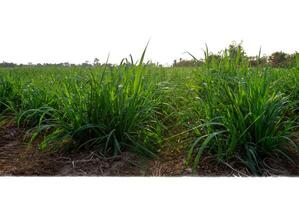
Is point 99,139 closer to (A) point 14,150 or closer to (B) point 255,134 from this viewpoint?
(A) point 14,150

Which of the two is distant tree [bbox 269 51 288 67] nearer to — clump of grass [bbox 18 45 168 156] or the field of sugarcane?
the field of sugarcane

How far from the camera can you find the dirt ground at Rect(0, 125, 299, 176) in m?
1.62

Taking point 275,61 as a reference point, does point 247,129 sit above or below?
below

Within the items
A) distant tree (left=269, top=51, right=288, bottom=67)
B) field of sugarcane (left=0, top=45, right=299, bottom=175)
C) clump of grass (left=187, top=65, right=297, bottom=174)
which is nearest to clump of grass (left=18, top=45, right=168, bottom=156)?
field of sugarcane (left=0, top=45, right=299, bottom=175)

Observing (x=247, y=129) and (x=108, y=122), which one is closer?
(x=247, y=129)

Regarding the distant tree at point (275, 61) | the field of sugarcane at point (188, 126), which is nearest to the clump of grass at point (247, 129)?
the field of sugarcane at point (188, 126)

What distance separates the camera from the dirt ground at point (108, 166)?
1.62 metres

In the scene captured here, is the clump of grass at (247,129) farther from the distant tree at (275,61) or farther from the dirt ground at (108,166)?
the distant tree at (275,61)

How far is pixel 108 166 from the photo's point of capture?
5.63 ft

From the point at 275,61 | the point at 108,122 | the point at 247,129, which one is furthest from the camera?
the point at 275,61

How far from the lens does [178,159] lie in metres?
1.78

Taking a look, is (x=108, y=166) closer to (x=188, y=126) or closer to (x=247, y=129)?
(x=188, y=126)

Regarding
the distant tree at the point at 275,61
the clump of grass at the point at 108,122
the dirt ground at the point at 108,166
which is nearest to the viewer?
the dirt ground at the point at 108,166

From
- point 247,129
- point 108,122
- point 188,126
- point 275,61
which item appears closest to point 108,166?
point 108,122
